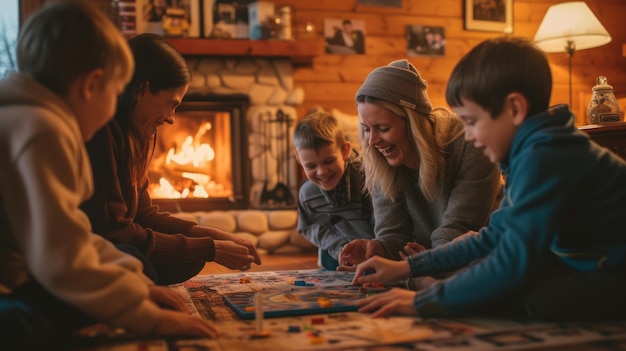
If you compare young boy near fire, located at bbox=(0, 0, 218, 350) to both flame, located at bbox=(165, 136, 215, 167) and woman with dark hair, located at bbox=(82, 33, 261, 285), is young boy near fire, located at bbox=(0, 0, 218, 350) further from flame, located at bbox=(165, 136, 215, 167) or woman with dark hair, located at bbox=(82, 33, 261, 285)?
flame, located at bbox=(165, 136, 215, 167)

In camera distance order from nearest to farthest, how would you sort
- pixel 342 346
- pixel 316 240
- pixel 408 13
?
pixel 342 346 → pixel 316 240 → pixel 408 13

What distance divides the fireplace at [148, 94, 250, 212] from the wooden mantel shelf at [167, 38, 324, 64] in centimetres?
27

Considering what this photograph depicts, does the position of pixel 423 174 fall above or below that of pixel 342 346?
above

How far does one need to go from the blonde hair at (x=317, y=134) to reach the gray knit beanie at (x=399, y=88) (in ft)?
1.54

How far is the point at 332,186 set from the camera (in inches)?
98.4

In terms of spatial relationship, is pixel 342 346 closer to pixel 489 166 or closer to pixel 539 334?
pixel 539 334

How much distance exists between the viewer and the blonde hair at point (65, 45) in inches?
45.3

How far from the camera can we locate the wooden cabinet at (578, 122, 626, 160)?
2.41 m

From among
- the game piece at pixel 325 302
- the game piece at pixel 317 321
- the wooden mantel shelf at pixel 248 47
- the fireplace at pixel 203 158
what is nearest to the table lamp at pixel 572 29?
the wooden mantel shelf at pixel 248 47

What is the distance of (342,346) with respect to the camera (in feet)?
3.95

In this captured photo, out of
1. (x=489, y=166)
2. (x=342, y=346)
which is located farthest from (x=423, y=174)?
(x=342, y=346)

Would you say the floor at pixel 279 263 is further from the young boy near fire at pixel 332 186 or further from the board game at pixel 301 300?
the board game at pixel 301 300

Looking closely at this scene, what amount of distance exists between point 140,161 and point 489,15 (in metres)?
3.50

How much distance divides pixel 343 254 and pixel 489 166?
0.53 m
